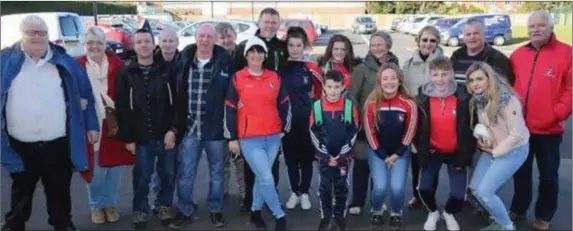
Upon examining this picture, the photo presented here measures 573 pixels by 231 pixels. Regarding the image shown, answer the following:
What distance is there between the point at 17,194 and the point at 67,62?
3.87ft

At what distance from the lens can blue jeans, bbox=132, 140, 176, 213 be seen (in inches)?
179

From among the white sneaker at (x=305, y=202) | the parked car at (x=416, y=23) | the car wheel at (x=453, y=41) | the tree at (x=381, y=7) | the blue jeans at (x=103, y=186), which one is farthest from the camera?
the tree at (x=381, y=7)

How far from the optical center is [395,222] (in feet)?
15.2

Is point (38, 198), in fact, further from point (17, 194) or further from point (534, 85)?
point (534, 85)

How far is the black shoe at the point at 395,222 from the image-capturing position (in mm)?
4641

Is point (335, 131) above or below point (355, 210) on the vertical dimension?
above

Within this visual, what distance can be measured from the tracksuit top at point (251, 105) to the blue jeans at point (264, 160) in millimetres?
74

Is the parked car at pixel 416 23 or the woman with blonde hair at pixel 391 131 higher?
the parked car at pixel 416 23

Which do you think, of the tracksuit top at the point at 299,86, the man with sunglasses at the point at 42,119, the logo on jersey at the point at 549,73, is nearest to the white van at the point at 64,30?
the man with sunglasses at the point at 42,119

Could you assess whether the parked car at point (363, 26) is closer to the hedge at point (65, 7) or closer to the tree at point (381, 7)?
the hedge at point (65, 7)

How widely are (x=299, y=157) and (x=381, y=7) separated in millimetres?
66727

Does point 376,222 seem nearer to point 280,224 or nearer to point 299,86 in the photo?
point 280,224

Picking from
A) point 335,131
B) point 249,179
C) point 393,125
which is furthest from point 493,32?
point 335,131

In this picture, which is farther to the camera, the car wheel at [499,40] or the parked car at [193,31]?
the car wheel at [499,40]
